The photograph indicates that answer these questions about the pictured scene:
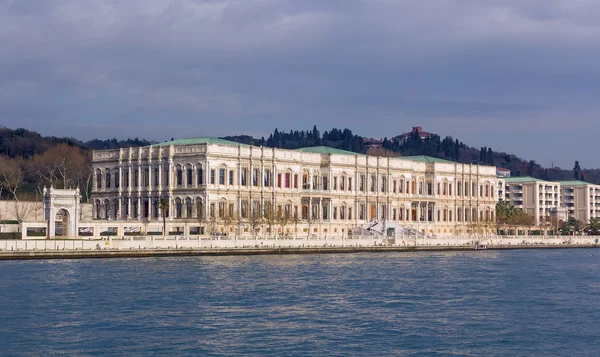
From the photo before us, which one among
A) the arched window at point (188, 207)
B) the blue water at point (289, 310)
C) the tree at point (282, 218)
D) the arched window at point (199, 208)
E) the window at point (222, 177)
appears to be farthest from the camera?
the tree at point (282, 218)

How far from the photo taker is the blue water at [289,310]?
34.8 meters

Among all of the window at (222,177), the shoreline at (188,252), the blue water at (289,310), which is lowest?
the blue water at (289,310)

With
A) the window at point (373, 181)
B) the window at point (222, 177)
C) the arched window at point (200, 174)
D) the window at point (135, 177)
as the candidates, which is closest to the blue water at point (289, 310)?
the arched window at point (200, 174)

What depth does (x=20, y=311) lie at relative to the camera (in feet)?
137

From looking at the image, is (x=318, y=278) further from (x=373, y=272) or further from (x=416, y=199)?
(x=416, y=199)

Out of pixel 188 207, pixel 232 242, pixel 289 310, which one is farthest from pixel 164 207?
pixel 289 310

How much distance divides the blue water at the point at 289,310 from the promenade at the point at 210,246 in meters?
4.67

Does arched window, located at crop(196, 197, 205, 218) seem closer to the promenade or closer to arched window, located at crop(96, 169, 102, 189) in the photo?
the promenade

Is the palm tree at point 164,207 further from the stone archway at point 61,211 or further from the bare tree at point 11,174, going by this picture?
the bare tree at point 11,174

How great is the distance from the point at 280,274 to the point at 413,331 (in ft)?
77.1

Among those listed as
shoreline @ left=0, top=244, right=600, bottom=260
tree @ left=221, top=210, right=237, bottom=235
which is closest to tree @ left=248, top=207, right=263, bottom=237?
tree @ left=221, top=210, right=237, bottom=235

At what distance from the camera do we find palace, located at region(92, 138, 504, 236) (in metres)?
99.2

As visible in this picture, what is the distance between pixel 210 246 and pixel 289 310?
39303 mm

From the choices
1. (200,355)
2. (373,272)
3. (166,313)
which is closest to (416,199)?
(373,272)
